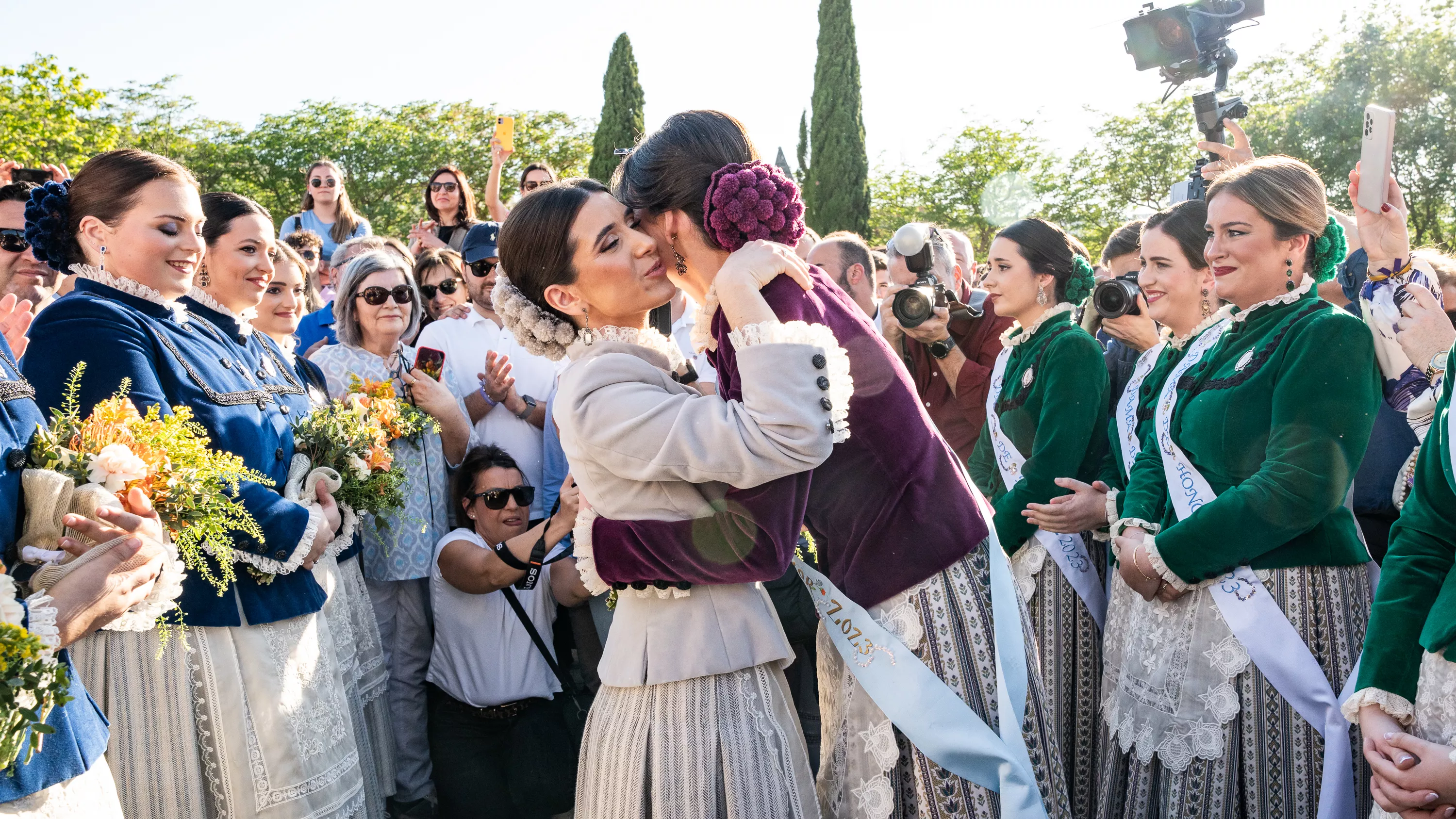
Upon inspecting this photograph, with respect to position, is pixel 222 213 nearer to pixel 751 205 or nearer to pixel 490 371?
pixel 490 371

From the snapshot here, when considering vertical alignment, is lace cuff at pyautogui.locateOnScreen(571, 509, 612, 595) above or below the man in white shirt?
below

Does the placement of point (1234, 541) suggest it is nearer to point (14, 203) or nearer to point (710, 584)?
point (710, 584)

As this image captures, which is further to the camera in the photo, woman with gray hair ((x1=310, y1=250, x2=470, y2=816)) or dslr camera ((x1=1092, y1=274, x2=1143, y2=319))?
woman with gray hair ((x1=310, y1=250, x2=470, y2=816))

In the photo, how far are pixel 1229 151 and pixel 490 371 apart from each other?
338 centimetres

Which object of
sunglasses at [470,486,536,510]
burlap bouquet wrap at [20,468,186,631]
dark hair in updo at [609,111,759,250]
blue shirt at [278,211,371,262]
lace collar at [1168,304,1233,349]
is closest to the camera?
burlap bouquet wrap at [20,468,186,631]

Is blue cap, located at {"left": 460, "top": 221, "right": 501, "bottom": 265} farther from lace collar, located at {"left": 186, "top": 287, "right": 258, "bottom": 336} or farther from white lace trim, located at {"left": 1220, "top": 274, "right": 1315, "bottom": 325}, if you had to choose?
white lace trim, located at {"left": 1220, "top": 274, "right": 1315, "bottom": 325}

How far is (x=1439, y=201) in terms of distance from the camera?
74.4 feet

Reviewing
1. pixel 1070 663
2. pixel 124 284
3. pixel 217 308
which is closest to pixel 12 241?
pixel 217 308

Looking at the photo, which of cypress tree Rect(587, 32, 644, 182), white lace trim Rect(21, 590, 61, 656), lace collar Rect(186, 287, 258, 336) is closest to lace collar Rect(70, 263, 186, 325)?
lace collar Rect(186, 287, 258, 336)

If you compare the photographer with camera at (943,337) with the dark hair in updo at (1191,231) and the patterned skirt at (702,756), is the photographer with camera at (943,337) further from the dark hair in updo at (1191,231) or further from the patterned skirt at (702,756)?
the patterned skirt at (702,756)

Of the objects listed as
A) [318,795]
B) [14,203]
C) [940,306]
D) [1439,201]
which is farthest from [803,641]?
[1439,201]

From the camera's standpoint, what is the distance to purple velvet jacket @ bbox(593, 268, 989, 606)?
2.10 meters

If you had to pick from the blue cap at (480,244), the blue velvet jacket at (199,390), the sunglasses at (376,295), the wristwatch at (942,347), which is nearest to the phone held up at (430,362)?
the sunglasses at (376,295)

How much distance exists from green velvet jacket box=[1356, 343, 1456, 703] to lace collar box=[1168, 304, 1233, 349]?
1.01m
